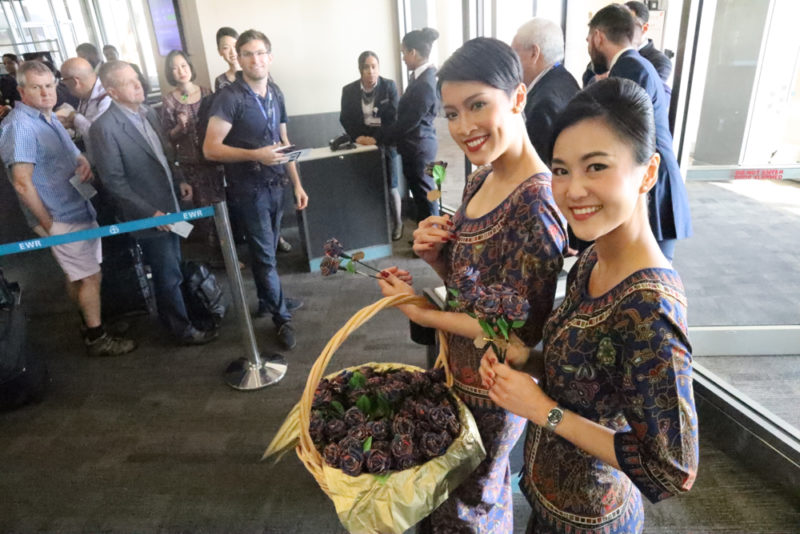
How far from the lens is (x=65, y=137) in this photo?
250 cm

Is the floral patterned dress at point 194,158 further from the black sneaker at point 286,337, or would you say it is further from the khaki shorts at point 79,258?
the black sneaker at point 286,337

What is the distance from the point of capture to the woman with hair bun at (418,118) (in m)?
4.08

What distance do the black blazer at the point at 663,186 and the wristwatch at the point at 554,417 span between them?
164 cm

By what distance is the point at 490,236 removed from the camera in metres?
1.13

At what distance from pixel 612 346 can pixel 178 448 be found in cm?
217

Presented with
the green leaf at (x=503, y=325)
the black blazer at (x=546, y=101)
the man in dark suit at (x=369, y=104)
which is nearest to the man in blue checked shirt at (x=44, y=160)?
the black blazer at (x=546, y=101)

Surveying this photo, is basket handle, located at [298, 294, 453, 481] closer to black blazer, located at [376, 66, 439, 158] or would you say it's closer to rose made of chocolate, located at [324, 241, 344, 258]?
rose made of chocolate, located at [324, 241, 344, 258]

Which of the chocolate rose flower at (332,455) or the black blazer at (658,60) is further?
the black blazer at (658,60)

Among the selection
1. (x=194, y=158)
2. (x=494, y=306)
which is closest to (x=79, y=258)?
(x=194, y=158)

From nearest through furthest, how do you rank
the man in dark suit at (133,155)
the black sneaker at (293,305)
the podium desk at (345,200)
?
the man in dark suit at (133,155) < the black sneaker at (293,305) < the podium desk at (345,200)

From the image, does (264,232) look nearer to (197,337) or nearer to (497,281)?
(197,337)

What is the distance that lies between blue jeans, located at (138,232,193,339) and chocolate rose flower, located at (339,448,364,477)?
7.71 ft

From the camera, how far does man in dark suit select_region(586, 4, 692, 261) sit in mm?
2166

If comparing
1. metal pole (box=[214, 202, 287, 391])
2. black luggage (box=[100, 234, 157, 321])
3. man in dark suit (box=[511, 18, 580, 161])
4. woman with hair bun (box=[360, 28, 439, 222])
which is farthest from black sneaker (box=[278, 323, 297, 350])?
man in dark suit (box=[511, 18, 580, 161])
